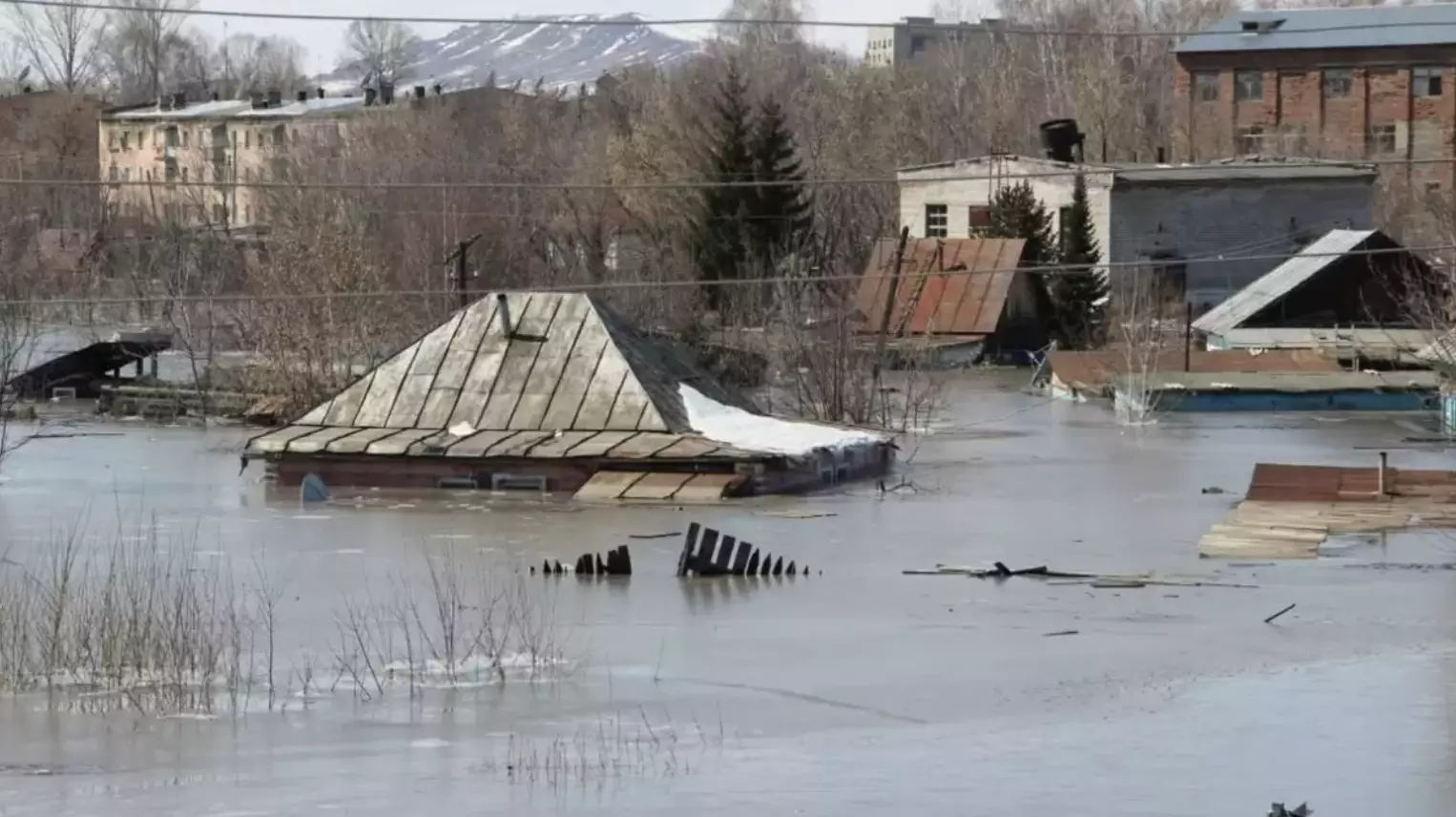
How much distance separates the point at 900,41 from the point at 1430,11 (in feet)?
262

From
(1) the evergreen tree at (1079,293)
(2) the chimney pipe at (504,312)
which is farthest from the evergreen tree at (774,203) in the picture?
(2) the chimney pipe at (504,312)

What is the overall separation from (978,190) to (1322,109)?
16.6 m

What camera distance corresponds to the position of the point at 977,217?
60844mm

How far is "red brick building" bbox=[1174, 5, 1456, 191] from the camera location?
234ft

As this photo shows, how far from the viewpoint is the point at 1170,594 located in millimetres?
22922

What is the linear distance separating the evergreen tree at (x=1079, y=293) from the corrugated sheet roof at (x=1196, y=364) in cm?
573

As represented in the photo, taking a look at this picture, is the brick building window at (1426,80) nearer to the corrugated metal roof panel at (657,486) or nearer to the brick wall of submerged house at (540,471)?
the brick wall of submerged house at (540,471)

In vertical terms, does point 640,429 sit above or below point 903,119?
below

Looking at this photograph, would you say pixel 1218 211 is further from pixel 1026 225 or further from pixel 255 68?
pixel 255 68

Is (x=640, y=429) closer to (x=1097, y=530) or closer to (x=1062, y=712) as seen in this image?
(x=1097, y=530)

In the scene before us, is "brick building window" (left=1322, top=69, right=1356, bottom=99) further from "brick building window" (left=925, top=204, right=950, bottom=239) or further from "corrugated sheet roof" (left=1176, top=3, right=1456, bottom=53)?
"brick building window" (left=925, top=204, right=950, bottom=239)

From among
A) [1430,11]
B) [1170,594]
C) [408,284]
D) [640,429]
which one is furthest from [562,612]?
[1430,11]

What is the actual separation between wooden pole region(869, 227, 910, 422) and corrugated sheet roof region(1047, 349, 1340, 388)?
353 cm

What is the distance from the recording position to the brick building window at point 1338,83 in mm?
72500
